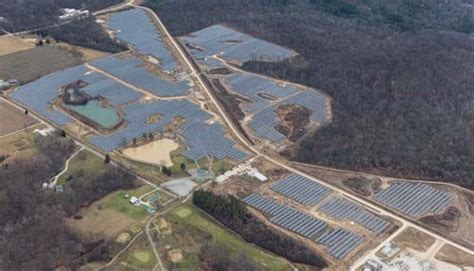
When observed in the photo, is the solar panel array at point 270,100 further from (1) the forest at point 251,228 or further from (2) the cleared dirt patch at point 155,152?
(1) the forest at point 251,228

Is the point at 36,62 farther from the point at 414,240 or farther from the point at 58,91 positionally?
the point at 414,240

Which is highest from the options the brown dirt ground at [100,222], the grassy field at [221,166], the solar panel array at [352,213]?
the solar panel array at [352,213]

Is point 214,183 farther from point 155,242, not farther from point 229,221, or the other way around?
point 155,242

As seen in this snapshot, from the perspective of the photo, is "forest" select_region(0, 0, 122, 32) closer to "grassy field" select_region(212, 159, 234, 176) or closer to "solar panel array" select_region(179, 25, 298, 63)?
"solar panel array" select_region(179, 25, 298, 63)

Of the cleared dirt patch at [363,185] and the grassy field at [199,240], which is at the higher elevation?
the cleared dirt patch at [363,185]

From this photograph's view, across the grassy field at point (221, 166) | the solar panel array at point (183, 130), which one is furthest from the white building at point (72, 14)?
the grassy field at point (221, 166)

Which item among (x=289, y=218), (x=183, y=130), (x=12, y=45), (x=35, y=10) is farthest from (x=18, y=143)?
(x=35, y=10)
